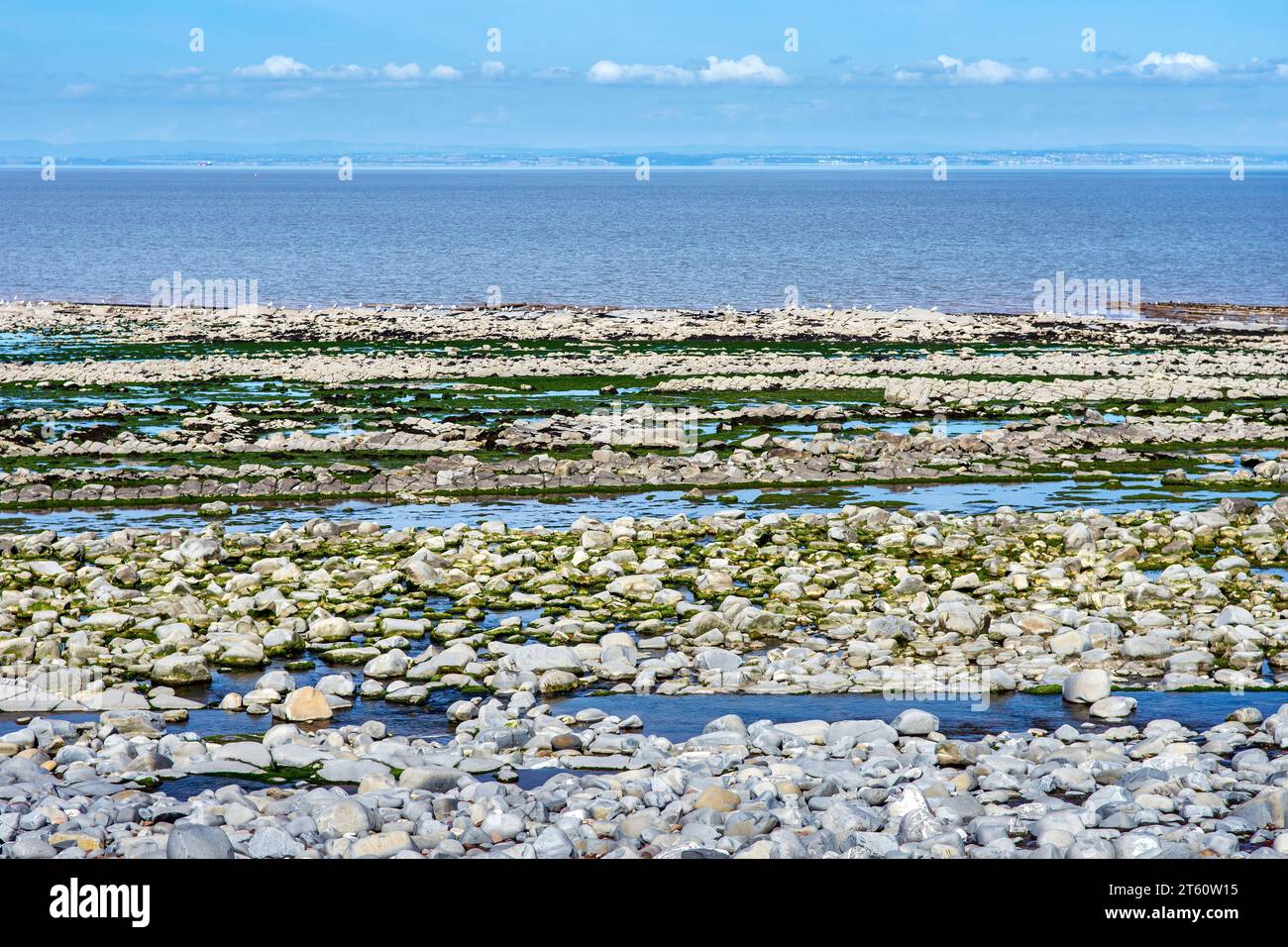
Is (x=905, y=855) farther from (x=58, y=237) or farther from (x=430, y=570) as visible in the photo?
(x=58, y=237)

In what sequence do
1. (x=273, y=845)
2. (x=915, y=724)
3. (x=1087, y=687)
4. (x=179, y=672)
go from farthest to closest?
(x=179, y=672) < (x=1087, y=687) < (x=915, y=724) < (x=273, y=845)

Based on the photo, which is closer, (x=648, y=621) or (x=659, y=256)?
(x=648, y=621)

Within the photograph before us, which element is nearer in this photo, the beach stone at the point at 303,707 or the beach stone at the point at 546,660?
Result: the beach stone at the point at 303,707

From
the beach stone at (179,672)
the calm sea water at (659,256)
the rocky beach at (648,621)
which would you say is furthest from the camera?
the calm sea water at (659,256)

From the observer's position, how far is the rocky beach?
404 inches

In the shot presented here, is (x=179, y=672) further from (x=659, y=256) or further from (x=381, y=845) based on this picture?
(x=659, y=256)

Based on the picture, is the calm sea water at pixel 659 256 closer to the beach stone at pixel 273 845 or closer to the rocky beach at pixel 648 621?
the rocky beach at pixel 648 621

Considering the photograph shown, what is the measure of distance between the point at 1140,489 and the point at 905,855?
678 inches

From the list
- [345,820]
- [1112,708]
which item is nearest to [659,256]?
[1112,708]

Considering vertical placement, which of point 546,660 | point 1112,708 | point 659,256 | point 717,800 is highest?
point 659,256

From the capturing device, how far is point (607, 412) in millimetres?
33312

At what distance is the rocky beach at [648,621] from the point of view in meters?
10.3

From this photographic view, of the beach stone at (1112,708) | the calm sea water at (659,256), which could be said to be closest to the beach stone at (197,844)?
the beach stone at (1112,708)

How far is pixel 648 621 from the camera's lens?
53.4 feet
